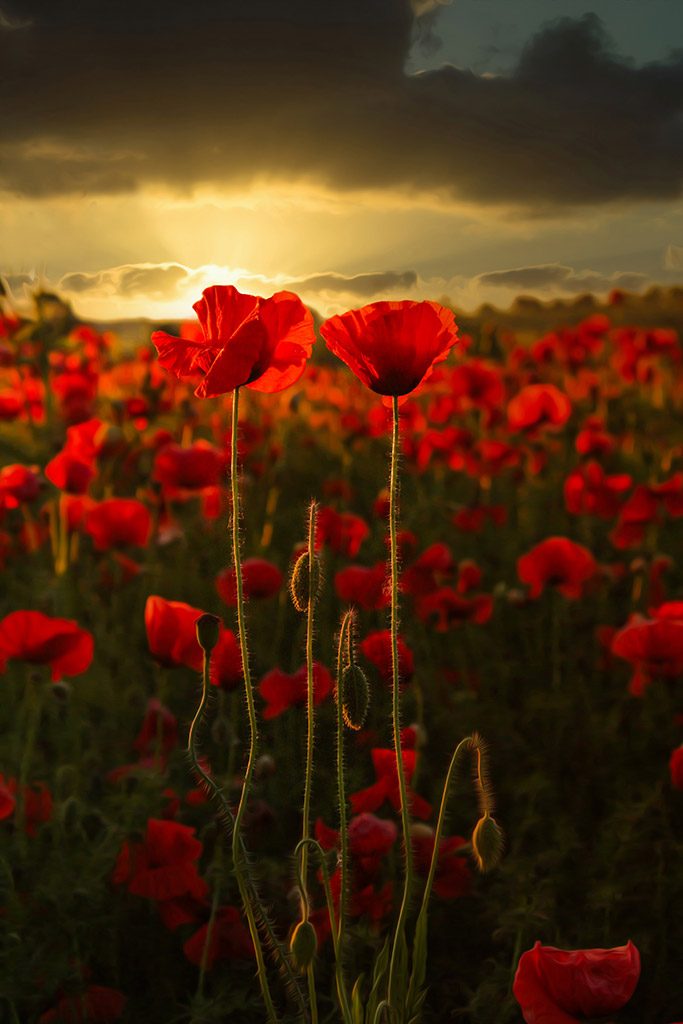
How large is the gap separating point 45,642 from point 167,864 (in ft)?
1.51

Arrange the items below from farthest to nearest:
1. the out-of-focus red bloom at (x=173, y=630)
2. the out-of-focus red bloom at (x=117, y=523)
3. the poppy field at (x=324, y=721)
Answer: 1. the out-of-focus red bloom at (x=117, y=523)
2. the out-of-focus red bloom at (x=173, y=630)
3. the poppy field at (x=324, y=721)

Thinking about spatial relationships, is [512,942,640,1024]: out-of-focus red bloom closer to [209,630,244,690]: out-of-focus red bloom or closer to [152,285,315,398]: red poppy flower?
[209,630,244,690]: out-of-focus red bloom

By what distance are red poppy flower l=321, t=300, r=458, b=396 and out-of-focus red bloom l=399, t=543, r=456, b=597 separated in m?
1.48

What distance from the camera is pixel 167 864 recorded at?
5.41 feet


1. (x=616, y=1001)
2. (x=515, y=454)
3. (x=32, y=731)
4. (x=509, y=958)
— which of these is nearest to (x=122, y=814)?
(x=32, y=731)

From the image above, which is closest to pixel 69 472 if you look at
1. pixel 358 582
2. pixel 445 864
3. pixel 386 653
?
pixel 358 582

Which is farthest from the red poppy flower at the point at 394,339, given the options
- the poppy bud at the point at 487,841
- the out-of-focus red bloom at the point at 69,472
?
the out-of-focus red bloom at the point at 69,472

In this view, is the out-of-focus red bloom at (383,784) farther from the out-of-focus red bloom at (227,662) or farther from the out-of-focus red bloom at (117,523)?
the out-of-focus red bloom at (117,523)

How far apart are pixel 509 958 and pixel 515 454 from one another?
2.11 m

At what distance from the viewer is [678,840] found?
6.56 ft

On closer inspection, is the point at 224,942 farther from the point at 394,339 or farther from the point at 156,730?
the point at 394,339

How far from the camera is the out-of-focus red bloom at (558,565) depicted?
98.7 inches

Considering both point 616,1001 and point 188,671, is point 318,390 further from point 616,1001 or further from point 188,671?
point 616,1001

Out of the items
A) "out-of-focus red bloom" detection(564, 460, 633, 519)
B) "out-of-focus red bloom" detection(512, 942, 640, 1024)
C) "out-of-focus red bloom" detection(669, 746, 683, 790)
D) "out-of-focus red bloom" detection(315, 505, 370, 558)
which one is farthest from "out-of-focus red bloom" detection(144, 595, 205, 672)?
"out-of-focus red bloom" detection(564, 460, 633, 519)
